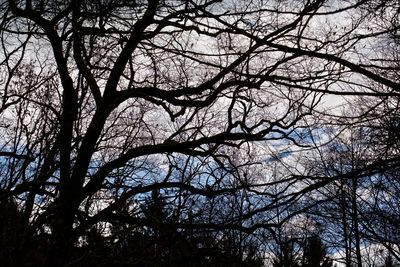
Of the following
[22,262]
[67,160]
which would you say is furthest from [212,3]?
[22,262]

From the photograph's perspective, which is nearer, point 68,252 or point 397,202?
point 68,252

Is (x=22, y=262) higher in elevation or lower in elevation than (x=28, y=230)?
lower

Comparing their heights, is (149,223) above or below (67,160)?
below

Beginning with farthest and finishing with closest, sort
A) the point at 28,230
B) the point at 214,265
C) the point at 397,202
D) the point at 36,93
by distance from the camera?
1. the point at 397,202
2. the point at 36,93
3. the point at 214,265
4. the point at 28,230

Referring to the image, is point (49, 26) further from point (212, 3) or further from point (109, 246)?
point (109, 246)

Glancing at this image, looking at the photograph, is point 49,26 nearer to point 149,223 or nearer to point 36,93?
point 149,223

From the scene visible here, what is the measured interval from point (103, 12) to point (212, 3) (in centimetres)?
119

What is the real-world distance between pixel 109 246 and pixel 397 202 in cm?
997

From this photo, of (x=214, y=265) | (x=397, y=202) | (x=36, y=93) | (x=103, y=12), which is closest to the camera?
(x=103, y=12)

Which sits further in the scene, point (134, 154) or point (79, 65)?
point (79, 65)

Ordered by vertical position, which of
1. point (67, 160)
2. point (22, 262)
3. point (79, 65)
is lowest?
point (22, 262)

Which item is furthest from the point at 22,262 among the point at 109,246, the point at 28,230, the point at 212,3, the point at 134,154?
the point at 212,3

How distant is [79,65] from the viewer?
511cm

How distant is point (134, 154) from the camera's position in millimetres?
4719
